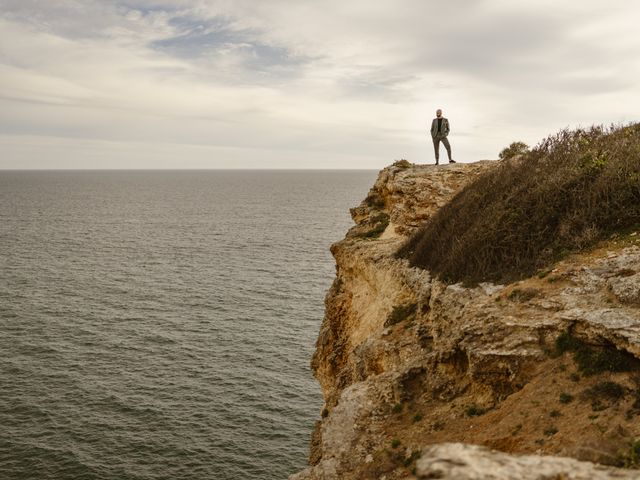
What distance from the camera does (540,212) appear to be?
58.7 ft

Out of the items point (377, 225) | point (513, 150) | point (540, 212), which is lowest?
point (377, 225)

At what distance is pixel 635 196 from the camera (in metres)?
16.4

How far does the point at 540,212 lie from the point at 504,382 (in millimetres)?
6752

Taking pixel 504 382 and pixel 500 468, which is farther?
pixel 504 382

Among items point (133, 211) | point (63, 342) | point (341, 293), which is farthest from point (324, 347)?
point (133, 211)

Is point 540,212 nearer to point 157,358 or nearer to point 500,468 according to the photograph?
point 500,468

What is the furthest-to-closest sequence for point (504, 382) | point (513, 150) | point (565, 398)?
point (513, 150), point (504, 382), point (565, 398)

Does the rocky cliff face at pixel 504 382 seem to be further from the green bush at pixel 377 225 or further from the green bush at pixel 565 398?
the green bush at pixel 377 225

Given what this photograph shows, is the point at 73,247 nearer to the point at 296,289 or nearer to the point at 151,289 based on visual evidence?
the point at 151,289

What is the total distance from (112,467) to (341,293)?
21115 millimetres

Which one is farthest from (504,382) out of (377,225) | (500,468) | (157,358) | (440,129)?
(157,358)

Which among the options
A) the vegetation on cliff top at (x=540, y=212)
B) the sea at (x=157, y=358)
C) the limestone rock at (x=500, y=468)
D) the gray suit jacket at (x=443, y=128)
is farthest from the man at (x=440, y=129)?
the sea at (x=157, y=358)

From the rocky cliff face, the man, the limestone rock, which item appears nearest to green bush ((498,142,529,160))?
the man

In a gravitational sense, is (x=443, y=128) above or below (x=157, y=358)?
above
